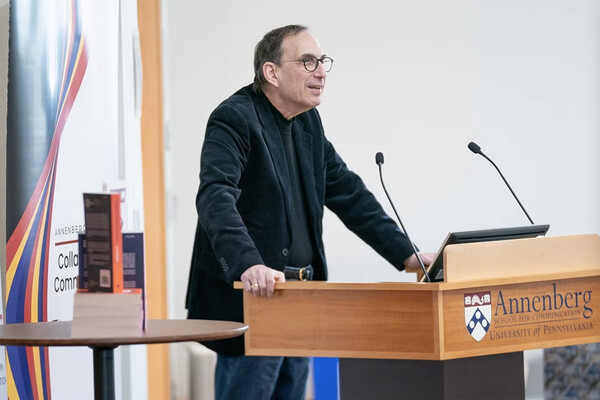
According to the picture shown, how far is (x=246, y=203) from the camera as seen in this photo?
2.93 m

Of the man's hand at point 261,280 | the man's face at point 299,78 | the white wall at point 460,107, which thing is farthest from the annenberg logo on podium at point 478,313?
the white wall at point 460,107

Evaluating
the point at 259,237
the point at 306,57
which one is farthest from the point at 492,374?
the point at 306,57

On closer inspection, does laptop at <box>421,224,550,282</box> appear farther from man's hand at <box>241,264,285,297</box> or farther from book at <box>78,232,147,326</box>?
book at <box>78,232,147,326</box>

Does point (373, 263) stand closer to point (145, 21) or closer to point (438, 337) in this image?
point (145, 21)

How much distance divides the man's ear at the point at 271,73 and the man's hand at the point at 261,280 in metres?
0.79

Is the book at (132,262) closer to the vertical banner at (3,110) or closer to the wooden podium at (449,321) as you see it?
the wooden podium at (449,321)

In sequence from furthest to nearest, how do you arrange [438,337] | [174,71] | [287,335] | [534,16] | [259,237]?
[174,71] < [534,16] < [259,237] < [287,335] < [438,337]

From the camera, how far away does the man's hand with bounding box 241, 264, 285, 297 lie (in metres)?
2.41

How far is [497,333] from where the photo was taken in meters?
2.36

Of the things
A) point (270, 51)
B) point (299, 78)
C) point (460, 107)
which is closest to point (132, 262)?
point (299, 78)

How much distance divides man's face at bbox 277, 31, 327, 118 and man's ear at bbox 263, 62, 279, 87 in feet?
0.04

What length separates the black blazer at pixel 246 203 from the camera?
2.70 meters

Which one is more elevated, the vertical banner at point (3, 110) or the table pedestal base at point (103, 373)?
the vertical banner at point (3, 110)

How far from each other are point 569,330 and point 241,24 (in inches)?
133
